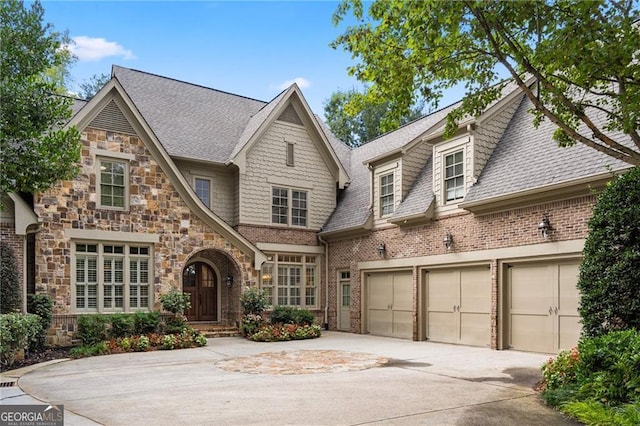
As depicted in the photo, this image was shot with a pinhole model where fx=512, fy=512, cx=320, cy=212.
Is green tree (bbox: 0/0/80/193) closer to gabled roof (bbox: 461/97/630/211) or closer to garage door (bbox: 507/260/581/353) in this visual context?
gabled roof (bbox: 461/97/630/211)

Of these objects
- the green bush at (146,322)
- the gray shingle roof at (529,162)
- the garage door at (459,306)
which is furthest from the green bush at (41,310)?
the gray shingle roof at (529,162)

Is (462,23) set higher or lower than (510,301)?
higher

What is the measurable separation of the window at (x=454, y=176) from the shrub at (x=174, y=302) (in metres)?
8.05

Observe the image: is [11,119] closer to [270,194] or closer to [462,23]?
[462,23]

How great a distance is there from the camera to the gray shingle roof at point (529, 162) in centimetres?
1100

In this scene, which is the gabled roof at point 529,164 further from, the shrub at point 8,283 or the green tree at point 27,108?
the shrub at point 8,283

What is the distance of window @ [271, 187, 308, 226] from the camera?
18234mm

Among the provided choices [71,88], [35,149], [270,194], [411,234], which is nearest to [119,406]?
[35,149]

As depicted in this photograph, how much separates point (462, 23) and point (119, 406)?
7209mm

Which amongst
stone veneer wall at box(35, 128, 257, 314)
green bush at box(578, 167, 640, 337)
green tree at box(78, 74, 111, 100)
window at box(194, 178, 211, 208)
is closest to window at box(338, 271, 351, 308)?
stone veneer wall at box(35, 128, 257, 314)

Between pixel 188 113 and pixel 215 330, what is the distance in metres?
8.04

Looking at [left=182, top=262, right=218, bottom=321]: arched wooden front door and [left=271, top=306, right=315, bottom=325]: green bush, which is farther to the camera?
[left=182, top=262, right=218, bottom=321]: arched wooden front door

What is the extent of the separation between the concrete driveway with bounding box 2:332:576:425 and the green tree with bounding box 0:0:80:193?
380 cm

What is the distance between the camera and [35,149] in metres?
9.63
